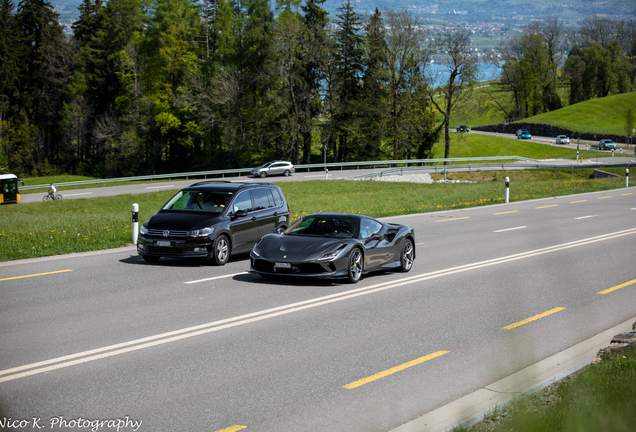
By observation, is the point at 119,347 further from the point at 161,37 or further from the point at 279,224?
the point at 161,37

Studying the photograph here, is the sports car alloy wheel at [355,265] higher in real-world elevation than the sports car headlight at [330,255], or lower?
lower

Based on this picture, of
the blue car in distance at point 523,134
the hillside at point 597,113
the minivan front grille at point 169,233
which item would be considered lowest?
the minivan front grille at point 169,233

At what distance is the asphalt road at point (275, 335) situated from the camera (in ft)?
17.3

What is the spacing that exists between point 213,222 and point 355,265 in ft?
11.5

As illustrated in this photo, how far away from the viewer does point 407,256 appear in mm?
12875

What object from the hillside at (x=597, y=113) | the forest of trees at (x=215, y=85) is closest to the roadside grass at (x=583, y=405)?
the forest of trees at (x=215, y=85)

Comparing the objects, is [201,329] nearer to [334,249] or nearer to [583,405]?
[334,249]

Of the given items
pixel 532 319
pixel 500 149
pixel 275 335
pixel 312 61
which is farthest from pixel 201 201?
pixel 500 149

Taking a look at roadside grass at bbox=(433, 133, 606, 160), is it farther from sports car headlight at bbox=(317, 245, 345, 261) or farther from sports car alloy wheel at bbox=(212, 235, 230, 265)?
sports car headlight at bbox=(317, 245, 345, 261)

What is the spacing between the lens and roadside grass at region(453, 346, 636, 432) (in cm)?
248

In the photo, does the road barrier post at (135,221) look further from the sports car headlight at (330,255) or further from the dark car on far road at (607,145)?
the dark car on far road at (607,145)

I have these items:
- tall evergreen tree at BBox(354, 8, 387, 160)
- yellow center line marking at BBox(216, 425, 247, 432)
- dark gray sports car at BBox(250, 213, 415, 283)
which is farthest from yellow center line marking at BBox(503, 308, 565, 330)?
tall evergreen tree at BBox(354, 8, 387, 160)

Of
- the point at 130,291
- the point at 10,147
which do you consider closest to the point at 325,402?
the point at 130,291

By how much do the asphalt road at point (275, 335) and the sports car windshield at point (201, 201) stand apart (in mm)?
1261
